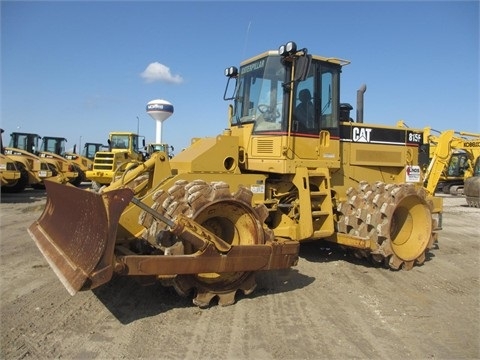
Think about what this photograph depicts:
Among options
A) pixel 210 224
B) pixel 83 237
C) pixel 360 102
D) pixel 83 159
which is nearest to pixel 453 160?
pixel 360 102

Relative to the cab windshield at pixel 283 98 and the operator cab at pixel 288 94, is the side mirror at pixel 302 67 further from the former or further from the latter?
the cab windshield at pixel 283 98

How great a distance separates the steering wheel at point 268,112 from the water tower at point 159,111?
3309cm

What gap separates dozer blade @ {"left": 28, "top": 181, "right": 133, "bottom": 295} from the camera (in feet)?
12.4

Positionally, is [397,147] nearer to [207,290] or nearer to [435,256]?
[435,256]

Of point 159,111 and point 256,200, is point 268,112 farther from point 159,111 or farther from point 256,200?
point 159,111

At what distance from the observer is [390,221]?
20.3 feet

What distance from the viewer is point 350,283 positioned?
5.73 m

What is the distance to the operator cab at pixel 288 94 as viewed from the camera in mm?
6062

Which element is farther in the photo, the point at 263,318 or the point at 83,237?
the point at 263,318

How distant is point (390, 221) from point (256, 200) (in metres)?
1.98

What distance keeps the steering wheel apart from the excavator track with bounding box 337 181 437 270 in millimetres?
1717

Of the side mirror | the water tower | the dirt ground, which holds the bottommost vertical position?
the dirt ground

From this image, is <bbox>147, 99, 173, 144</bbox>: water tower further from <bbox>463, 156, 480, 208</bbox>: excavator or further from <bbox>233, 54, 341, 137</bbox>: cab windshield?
<bbox>233, 54, 341, 137</bbox>: cab windshield

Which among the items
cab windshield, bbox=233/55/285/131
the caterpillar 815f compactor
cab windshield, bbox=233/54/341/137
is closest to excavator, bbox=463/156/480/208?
the caterpillar 815f compactor
